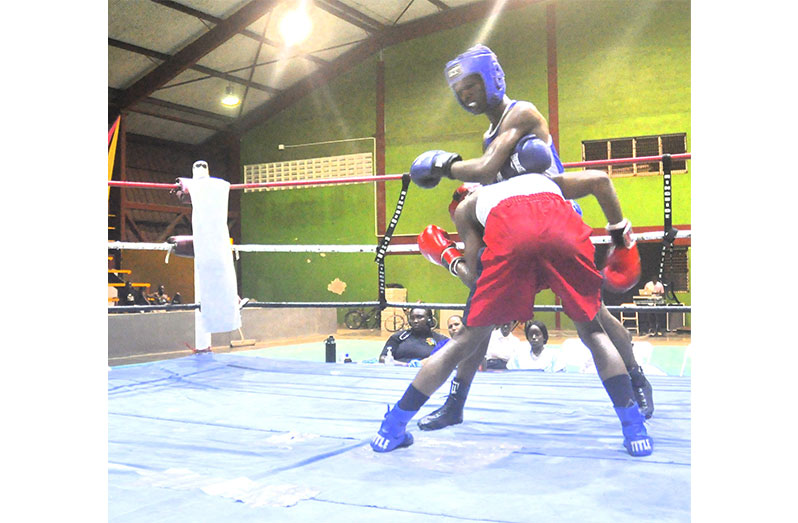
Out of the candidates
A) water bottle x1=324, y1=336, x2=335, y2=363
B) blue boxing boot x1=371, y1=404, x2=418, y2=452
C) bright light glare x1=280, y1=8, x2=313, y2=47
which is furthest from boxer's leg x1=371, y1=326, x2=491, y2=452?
bright light glare x1=280, y1=8, x2=313, y2=47

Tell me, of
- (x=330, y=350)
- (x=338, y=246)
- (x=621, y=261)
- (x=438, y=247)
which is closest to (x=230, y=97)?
(x=330, y=350)

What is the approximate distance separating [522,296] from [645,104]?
7.76 m

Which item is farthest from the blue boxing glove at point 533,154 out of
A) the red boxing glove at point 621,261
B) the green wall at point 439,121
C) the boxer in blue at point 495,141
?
the green wall at point 439,121

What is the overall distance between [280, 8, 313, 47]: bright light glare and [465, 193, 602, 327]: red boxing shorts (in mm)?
7834

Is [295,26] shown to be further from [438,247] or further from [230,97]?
[438,247]

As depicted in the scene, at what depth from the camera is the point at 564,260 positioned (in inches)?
55.3

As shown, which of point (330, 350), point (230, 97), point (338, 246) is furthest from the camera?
point (230, 97)

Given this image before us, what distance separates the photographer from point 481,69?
1.50m

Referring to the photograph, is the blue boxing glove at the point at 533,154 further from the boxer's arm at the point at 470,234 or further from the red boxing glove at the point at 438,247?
the red boxing glove at the point at 438,247

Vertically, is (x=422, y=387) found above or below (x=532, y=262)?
below

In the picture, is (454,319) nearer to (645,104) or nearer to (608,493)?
(608,493)

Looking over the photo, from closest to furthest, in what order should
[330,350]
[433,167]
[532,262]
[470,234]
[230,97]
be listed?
[532,262] < [433,167] < [470,234] < [330,350] < [230,97]

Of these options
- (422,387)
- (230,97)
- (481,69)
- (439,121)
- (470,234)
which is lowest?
(422,387)

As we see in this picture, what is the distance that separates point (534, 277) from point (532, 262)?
0.13 ft
